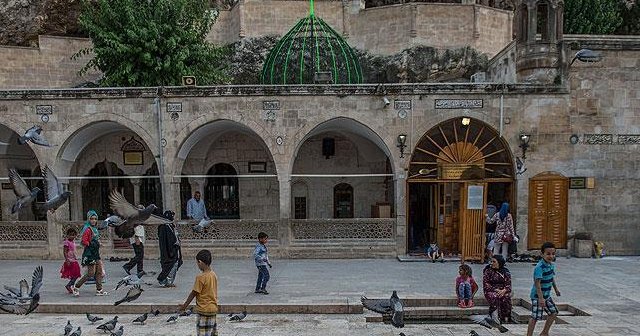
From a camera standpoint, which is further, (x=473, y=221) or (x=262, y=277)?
(x=473, y=221)

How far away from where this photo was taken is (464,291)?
7809 mm

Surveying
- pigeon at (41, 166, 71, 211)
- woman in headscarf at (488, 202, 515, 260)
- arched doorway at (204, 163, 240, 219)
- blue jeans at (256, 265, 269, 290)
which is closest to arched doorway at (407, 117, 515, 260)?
woman in headscarf at (488, 202, 515, 260)

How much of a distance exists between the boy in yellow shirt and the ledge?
7716mm

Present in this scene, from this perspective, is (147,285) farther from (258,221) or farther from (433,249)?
(433,249)

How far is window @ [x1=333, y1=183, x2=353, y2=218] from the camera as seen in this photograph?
1617 centimetres

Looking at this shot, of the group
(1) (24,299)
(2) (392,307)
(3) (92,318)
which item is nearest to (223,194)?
(1) (24,299)

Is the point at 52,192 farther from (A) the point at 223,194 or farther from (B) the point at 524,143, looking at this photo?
(B) the point at 524,143

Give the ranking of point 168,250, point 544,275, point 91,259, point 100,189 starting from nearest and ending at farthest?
point 544,275, point 91,259, point 168,250, point 100,189

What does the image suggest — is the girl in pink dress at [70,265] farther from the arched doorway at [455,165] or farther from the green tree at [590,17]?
the green tree at [590,17]

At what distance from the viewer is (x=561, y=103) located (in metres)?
12.0

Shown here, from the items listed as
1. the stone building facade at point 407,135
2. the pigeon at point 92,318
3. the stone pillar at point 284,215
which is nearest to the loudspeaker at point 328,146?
the stone building facade at point 407,135

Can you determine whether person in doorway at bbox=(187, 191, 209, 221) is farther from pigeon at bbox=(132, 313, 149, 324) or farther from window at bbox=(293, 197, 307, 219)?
pigeon at bbox=(132, 313, 149, 324)

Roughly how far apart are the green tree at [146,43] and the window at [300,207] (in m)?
6.26

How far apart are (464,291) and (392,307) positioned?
1583 mm
